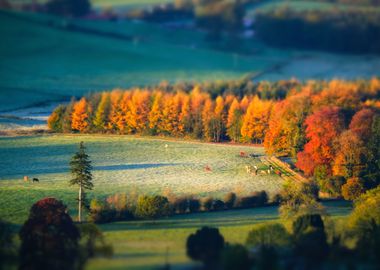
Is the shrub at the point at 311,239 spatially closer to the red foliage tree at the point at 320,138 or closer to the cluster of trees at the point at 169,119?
the red foliage tree at the point at 320,138

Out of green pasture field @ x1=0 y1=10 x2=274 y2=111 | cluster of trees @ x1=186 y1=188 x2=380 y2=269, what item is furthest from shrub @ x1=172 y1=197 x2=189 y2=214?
green pasture field @ x1=0 y1=10 x2=274 y2=111

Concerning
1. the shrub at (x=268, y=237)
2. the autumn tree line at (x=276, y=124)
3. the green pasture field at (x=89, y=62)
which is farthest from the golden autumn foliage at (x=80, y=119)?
the shrub at (x=268, y=237)

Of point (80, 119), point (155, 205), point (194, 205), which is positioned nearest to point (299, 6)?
point (80, 119)

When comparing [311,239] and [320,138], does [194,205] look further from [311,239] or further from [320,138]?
[320,138]

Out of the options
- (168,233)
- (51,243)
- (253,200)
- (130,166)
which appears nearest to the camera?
(51,243)

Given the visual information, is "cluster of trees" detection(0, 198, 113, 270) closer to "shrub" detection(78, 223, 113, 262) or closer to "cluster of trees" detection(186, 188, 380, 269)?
"shrub" detection(78, 223, 113, 262)

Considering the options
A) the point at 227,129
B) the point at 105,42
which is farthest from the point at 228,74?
the point at 227,129

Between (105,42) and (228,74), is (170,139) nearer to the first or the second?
(228,74)
